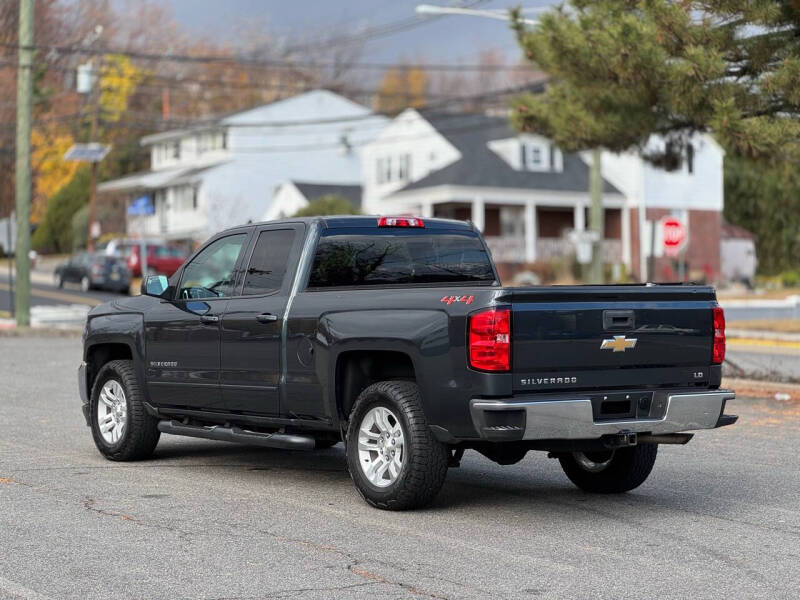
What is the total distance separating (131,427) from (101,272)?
3976cm

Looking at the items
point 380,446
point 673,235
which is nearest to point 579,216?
point 673,235

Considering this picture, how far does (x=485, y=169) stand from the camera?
5553 cm

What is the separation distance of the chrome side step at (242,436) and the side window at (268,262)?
1.03m

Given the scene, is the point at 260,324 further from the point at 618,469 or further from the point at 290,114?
the point at 290,114

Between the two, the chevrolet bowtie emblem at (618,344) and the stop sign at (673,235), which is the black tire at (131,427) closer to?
the chevrolet bowtie emblem at (618,344)

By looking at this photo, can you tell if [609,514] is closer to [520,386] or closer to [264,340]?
[520,386]

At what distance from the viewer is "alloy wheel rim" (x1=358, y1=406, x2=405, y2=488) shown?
8.24 metres

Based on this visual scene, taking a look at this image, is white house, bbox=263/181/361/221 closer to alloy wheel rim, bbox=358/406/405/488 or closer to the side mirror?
the side mirror

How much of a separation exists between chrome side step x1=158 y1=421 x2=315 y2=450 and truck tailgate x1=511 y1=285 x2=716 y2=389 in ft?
6.35

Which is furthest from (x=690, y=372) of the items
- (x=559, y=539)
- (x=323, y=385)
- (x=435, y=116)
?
(x=435, y=116)

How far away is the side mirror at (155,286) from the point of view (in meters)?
10.1

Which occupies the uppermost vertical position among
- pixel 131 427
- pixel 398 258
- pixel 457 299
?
pixel 398 258

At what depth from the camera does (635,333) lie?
26.7 ft

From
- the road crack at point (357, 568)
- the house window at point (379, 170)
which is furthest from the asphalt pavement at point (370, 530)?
the house window at point (379, 170)
